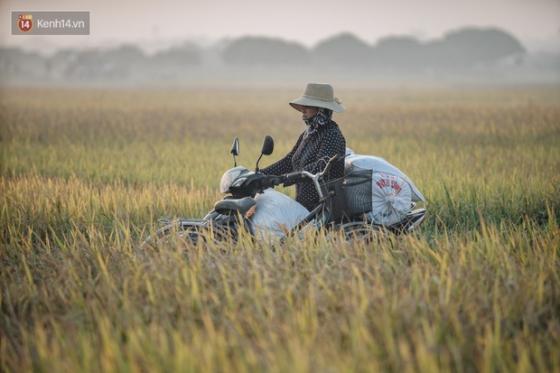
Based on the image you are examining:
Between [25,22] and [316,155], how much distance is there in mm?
7718

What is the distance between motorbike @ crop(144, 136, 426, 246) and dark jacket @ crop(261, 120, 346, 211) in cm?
9

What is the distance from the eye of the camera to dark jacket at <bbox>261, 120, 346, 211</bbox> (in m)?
4.80

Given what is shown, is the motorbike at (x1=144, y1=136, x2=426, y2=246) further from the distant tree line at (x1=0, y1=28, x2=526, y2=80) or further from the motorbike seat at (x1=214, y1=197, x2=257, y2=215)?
the distant tree line at (x1=0, y1=28, x2=526, y2=80)

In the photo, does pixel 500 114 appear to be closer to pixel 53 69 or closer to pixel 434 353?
pixel 434 353

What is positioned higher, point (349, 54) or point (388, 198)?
point (349, 54)

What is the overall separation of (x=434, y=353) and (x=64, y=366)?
4.91 feet

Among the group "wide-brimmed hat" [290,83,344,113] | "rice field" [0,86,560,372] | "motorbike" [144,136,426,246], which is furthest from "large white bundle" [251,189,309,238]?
"wide-brimmed hat" [290,83,344,113]

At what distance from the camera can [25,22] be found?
11141 mm

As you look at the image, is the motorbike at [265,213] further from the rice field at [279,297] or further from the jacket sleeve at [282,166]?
the jacket sleeve at [282,166]

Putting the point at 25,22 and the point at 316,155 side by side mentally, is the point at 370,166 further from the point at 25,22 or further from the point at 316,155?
the point at 25,22

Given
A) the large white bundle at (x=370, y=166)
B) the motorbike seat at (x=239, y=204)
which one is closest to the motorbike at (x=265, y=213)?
the motorbike seat at (x=239, y=204)

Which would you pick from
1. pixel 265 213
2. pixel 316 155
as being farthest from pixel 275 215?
pixel 316 155

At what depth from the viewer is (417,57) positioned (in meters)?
118

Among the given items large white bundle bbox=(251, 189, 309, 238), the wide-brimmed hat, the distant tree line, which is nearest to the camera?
large white bundle bbox=(251, 189, 309, 238)
